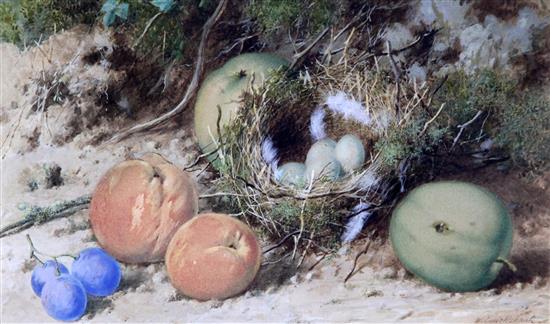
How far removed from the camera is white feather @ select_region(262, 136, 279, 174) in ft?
5.24

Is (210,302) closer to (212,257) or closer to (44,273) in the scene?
(212,257)

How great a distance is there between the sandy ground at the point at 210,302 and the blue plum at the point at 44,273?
0.10 ft

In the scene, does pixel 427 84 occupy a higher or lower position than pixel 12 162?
higher

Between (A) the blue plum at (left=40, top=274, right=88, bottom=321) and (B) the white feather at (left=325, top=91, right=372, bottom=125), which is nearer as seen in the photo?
(A) the blue plum at (left=40, top=274, right=88, bottom=321)

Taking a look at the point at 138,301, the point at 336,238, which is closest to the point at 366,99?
the point at 336,238

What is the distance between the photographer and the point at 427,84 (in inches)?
60.6

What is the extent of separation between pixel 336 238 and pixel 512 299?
30 centimetres

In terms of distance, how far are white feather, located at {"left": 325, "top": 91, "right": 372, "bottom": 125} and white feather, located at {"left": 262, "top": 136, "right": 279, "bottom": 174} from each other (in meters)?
0.12

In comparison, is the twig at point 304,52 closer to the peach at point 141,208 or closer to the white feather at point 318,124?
the white feather at point 318,124

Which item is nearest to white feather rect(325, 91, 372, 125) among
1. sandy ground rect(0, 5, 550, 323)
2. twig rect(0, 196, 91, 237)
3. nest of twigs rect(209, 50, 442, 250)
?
nest of twigs rect(209, 50, 442, 250)

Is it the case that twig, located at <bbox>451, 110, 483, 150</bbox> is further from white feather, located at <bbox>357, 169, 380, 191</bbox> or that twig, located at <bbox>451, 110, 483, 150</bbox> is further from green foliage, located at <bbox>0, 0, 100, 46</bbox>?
green foliage, located at <bbox>0, 0, 100, 46</bbox>

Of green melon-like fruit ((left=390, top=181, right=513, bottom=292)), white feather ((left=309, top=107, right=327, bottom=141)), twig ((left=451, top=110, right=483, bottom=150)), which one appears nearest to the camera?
green melon-like fruit ((left=390, top=181, right=513, bottom=292))

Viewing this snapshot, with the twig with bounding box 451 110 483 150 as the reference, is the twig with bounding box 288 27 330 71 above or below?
above

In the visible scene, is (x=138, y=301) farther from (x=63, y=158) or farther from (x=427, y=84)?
(x=427, y=84)
